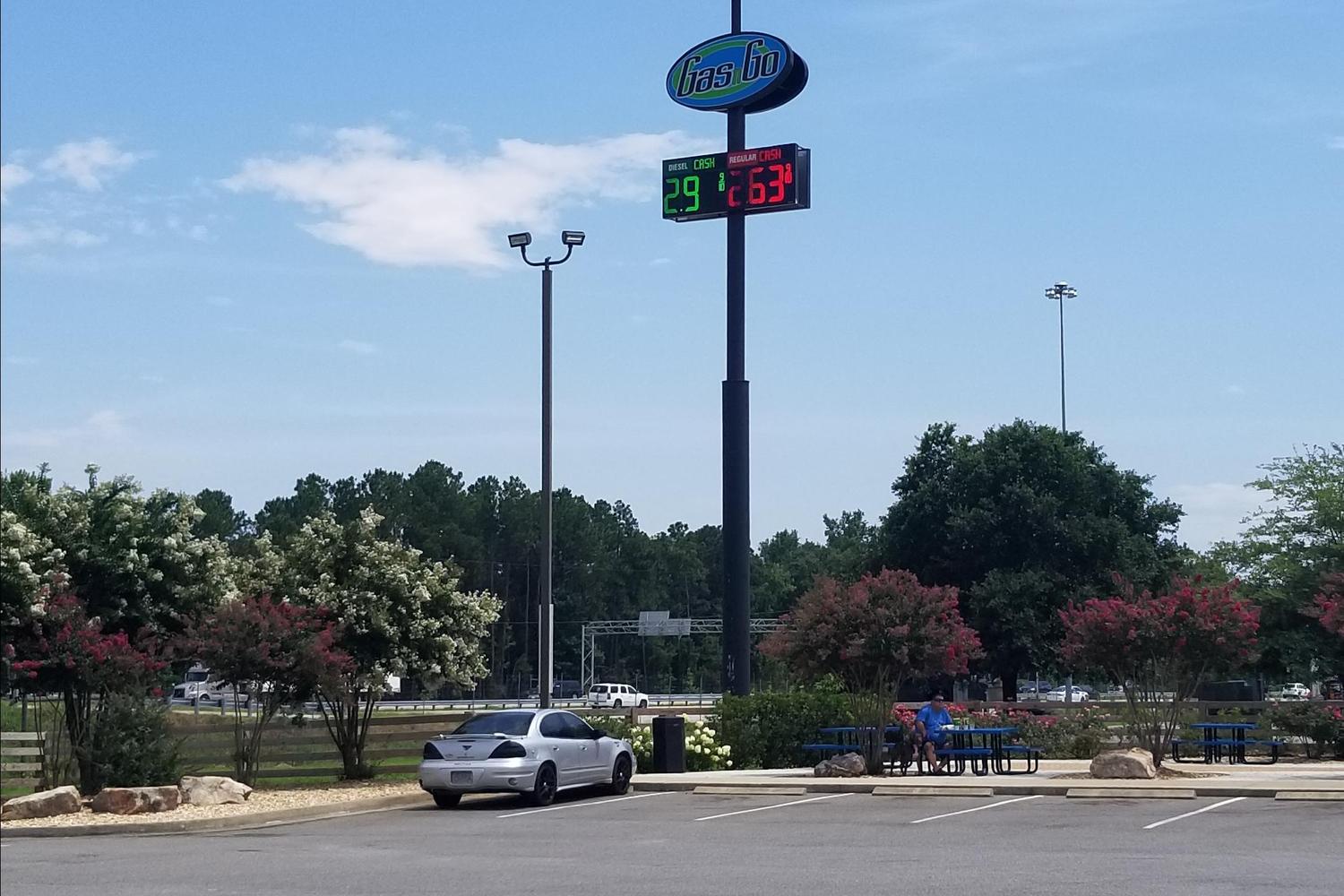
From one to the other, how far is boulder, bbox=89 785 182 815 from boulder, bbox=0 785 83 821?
0.32 metres

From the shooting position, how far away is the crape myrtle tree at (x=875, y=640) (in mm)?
27250

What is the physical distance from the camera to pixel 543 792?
23.3 metres

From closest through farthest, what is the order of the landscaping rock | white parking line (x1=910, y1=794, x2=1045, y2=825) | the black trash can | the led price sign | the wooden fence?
white parking line (x1=910, y1=794, x2=1045, y2=825) → the wooden fence → the landscaping rock → the black trash can → the led price sign

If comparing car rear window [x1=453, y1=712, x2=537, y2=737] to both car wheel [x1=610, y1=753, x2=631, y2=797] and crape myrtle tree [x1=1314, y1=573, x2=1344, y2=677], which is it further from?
crape myrtle tree [x1=1314, y1=573, x2=1344, y2=677]

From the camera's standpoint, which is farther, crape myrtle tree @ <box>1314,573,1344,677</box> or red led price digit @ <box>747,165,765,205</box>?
red led price digit @ <box>747,165,765,205</box>

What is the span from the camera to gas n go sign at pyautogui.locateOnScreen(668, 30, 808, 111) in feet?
115

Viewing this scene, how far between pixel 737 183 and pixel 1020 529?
37.8 m

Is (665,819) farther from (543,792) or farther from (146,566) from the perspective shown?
(146,566)

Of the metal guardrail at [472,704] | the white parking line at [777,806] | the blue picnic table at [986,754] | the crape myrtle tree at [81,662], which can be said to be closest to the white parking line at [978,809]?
Answer: the white parking line at [777,806]

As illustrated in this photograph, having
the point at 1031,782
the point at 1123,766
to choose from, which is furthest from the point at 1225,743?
the point at 1031,782

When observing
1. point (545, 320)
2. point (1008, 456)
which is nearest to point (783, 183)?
point (545, 320)

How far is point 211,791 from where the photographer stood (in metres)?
22.7

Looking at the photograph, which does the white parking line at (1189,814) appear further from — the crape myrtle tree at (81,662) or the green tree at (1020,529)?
the green tree at (1020,529)

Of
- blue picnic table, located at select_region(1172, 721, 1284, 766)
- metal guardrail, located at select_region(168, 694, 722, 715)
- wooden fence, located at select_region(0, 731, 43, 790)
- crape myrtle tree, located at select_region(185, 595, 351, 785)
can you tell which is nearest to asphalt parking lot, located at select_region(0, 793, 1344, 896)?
crape myrtle tree, located at select_region(185, 595, 351, 785)
